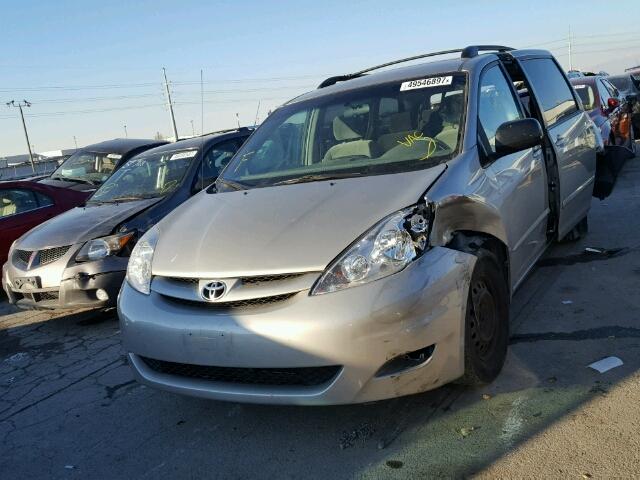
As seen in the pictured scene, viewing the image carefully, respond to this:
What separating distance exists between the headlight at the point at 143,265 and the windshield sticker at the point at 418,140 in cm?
160

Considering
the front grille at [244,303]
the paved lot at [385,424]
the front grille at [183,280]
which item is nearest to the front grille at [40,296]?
the paved lot at [385,424]

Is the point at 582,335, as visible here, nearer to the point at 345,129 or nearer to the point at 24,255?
the point at 345,129

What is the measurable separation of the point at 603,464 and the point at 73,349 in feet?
13.2

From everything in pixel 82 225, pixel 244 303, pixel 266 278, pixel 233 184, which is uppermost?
pixel 233 184

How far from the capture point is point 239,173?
13.5ft

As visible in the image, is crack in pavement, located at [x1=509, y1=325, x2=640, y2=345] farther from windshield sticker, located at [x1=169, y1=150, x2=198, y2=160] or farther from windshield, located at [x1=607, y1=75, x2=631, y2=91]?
windshield, located at [x1=607, y1=75, x2=631, y2=91]

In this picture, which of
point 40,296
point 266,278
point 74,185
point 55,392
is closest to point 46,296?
point 40,296

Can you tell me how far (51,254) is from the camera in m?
5.45

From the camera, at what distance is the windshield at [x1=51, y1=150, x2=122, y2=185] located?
32.3 feet

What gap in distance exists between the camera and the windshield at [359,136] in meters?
3.56

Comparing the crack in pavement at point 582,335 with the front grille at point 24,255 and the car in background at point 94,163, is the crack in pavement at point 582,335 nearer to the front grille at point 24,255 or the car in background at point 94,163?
the front grille at point 24,255

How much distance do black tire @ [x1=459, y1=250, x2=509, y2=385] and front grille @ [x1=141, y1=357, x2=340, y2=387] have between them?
739 mm

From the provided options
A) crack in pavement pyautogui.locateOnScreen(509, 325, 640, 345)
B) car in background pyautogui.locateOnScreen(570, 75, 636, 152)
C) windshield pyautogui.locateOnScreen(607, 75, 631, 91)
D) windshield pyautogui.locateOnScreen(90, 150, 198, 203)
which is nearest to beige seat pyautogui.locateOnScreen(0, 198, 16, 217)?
windshield pyautogui.locateOnScreen(90, 150, 198, 203)

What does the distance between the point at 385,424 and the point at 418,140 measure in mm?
1671
